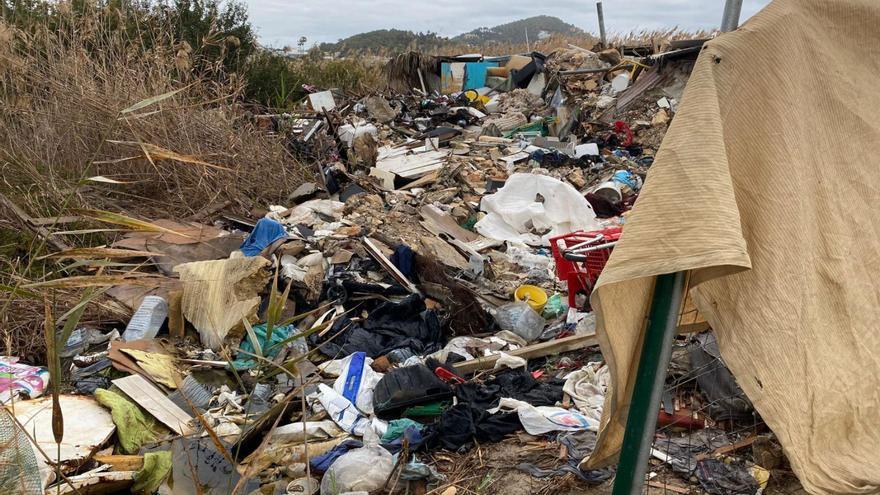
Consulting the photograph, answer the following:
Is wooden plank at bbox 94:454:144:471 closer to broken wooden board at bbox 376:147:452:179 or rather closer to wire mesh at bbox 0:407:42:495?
wire mesh at bbox 0:407:42:495

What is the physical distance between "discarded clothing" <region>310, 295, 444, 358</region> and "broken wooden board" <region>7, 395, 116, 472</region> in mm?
1470

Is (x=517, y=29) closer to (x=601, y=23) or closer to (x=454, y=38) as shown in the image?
(x=454, y=38)

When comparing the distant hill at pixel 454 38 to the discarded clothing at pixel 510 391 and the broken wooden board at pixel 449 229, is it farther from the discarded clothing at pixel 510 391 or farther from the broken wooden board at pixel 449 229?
the discarded clothing at pixel 510 391

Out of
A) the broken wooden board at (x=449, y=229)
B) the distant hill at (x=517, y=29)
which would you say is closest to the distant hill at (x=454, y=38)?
the distant hill at (x=517, y=29)

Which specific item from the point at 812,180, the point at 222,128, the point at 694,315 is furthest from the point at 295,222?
the point at 812,180

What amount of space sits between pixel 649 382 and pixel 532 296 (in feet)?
12.8

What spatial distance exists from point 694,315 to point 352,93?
12.5 meters

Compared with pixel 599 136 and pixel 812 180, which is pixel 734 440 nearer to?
pixel 812 180

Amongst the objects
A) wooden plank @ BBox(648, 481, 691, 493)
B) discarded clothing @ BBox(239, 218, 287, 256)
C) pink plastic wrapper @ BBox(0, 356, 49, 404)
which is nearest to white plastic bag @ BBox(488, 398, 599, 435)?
wooden plank @ BBox(648, 481, 691, 493)

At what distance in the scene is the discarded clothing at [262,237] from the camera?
5.67 metres

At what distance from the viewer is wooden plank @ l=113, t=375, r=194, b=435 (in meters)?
3.66

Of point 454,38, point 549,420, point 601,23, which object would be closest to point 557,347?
point 549,420

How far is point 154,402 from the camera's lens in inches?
148

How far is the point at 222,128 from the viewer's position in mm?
7219
